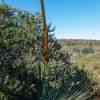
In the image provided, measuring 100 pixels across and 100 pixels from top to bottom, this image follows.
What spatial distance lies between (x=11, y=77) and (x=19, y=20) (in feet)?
7.54

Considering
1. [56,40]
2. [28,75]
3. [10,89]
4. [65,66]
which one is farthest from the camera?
[56,40]

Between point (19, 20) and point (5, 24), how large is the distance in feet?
2.43

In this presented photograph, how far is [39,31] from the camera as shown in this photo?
11734 mm

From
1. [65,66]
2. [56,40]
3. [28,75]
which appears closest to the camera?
[28,75]

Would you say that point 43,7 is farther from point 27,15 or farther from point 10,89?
point 10,89

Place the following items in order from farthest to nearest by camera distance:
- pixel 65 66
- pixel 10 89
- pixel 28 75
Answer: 1. pixel 65 66
2. pixel 28 75
3. pixel 10 89

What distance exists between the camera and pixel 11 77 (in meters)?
9.98

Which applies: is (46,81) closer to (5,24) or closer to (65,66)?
(65,66)

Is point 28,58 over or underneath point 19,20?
underneath

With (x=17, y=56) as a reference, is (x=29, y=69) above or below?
below

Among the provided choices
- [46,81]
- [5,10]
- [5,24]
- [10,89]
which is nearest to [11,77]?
[10,89]

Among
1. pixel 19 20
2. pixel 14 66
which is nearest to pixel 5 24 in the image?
pixel 19 20

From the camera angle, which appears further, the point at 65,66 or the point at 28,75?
the point at 65,66

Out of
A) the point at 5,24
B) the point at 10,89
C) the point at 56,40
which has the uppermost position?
the point at 5,24
